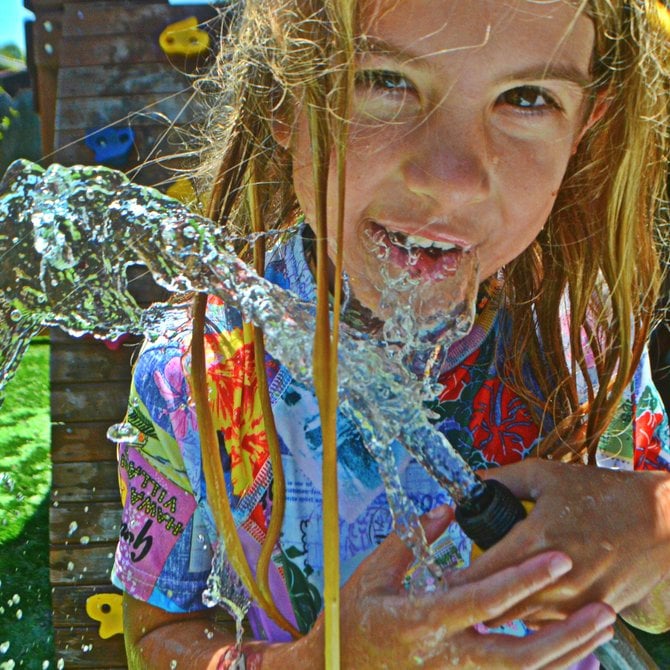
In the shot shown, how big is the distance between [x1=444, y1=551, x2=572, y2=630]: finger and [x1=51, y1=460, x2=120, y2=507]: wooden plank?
2153 millimetres

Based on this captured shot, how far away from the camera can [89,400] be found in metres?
3.07

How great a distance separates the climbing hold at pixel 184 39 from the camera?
9.72 ft

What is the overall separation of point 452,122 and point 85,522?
221cm

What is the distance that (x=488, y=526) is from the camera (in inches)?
43.8

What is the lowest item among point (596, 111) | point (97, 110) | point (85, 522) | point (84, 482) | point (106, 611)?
point (106, 611)

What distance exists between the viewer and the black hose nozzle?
1.11 m

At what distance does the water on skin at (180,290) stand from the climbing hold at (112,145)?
63.0 inches

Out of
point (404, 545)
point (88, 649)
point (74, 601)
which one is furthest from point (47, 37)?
point (404, 545)

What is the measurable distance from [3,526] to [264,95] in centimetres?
276

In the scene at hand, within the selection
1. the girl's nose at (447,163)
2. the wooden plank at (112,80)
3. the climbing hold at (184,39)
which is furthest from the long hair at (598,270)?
the wooden plank at (112,80)

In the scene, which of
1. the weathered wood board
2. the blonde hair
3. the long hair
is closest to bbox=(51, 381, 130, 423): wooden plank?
the weathered wood board

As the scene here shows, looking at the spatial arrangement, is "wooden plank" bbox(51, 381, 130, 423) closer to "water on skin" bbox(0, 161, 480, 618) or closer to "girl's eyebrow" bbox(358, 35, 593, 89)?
"water on skin" bbox(0, 161, 480, 618)

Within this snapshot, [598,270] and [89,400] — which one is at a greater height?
[598,270]

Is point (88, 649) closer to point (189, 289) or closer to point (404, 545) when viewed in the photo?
point (189, 289)
